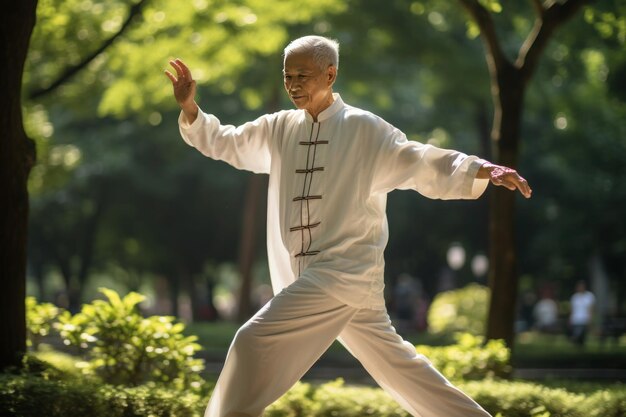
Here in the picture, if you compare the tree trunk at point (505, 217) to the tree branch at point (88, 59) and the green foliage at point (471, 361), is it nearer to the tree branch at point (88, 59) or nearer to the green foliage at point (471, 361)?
the green foliage at point (471, 361)

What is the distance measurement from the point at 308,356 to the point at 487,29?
7.09 m

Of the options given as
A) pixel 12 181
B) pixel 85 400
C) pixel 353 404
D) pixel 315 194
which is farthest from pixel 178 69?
pixel 353 404

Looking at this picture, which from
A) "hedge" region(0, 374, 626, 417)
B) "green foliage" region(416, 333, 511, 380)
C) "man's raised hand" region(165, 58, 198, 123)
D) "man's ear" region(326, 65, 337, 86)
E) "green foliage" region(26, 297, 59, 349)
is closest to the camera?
"man's ear" region(326, 65, 337, 86)

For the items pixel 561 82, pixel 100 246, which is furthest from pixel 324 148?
pixel 100 246

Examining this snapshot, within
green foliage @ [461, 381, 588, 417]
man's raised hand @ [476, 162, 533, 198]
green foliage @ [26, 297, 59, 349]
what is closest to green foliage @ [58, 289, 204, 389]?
green foliage @ [26, 297, 59, 349]

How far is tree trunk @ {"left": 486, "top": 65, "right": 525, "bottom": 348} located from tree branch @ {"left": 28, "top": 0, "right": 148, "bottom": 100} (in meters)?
5.00

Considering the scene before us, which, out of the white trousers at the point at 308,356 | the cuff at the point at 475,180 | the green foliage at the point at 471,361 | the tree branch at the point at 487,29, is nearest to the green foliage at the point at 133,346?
the green foliage at the point at 471,361

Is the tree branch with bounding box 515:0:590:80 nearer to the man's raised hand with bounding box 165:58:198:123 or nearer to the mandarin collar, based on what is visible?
the mandarin collar

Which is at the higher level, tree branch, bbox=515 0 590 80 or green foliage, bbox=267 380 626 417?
tree branch, bbox=515 0 590 80

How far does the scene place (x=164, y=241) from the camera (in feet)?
129

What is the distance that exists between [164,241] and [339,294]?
33910mm

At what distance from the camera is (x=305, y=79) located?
612 centimetres

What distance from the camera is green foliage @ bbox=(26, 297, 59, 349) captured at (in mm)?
10836

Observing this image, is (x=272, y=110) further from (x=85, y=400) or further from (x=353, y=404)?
(x=85, y=400)
